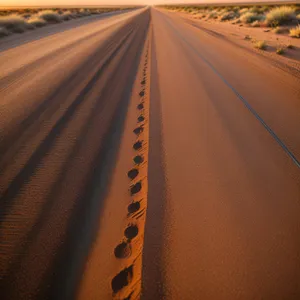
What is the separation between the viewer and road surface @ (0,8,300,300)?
2.09 metres

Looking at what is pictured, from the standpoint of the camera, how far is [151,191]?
9.75 ft

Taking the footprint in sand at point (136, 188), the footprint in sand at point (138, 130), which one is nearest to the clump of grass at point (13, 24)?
the footprint in sand at point (138, 130)

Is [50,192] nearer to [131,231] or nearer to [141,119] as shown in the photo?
[131,231]

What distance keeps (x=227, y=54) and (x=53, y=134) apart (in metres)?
8.06

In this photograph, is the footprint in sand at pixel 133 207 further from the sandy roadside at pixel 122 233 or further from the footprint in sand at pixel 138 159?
the footprint in sand at pixel 138 159

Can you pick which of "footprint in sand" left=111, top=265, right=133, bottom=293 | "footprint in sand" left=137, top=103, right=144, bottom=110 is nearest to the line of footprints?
"footprint in sand" left=111, top=265, right=133, bottom=293

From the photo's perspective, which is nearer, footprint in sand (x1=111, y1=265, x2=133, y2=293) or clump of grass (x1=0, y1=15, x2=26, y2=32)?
footprint in sand (x1=111, y1=265, x2=133, y2=293)

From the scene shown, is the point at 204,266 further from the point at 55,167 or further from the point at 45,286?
the point at 55,167

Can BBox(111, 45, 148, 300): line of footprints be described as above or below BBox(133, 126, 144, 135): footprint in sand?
above

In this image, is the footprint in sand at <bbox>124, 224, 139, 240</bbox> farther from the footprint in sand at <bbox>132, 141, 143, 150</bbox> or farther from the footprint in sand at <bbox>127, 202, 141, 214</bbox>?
the footprint in sand at <bbox>132, 141, 143, 150</bbox>

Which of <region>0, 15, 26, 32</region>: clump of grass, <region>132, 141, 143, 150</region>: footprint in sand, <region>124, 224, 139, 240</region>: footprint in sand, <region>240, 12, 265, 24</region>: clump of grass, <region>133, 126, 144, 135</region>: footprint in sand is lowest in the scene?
<region>240, 12, 265, 24</region>: clump of grass

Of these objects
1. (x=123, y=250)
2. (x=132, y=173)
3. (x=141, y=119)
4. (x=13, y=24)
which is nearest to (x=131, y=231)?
(x=123, y=250)

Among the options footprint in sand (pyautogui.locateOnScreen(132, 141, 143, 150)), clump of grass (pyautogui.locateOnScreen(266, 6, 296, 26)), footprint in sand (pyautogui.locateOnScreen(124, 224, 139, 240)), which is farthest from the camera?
clump of grass (pyautogui.locateOnScreen(266, 6, 296, 26))

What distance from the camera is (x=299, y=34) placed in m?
11.1
